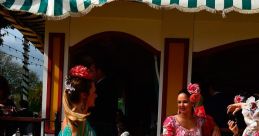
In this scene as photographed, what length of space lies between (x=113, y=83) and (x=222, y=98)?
1.51 meters

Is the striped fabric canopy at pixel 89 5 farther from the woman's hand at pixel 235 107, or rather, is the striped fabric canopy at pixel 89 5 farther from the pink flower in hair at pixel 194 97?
the woman's hand at pixel 235 107

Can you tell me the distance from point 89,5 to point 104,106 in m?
1.17

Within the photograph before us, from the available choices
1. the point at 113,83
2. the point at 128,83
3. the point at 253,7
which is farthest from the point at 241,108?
the point at 128,83

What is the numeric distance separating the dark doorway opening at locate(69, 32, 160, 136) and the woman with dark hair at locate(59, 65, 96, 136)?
2415mm

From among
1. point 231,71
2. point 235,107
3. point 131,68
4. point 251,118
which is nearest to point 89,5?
point 235,107

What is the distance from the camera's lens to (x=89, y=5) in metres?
5.69

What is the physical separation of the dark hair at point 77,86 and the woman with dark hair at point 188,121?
4.03ft

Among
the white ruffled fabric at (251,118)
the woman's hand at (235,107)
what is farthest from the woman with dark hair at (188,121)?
the white ruffled fabric at (251,118)

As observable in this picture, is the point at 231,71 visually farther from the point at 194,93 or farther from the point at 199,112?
the point at 194,93

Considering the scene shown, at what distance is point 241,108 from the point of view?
15.3 ft

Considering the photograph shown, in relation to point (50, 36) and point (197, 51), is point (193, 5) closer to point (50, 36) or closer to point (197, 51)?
point (197, 51)

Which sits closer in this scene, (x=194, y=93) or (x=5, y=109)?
(x=194, y=93)

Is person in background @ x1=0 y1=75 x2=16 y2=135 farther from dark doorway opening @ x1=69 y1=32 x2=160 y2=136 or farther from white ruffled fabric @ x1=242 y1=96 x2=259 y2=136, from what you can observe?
white ruffled fabric @ x1=242 y1=96 x2=259 y2=136

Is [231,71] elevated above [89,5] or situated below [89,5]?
below
